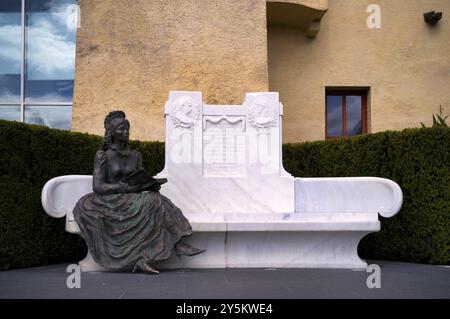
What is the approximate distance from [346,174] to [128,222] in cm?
377

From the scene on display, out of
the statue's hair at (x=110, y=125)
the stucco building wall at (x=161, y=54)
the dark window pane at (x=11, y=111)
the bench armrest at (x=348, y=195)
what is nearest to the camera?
the statue's hair at (x=110, y=125)

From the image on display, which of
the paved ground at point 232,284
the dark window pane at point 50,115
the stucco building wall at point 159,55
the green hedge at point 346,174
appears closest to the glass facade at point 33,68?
the dark window pane at point 50,115

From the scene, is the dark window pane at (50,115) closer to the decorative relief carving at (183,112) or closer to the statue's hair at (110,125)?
the decorative relief carving at (183,112)

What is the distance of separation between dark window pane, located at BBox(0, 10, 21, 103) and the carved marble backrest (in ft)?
22.5

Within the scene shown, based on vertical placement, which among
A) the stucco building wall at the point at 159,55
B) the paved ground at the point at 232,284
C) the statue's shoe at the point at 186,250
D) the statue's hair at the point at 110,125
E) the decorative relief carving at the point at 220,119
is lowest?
the paved ground at the point at 232,284

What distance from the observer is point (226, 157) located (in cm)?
711

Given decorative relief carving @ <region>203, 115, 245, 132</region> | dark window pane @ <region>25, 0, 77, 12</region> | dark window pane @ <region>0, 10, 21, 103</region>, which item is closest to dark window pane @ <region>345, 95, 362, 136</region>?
decorative relief carving @ <region>203, 115, 245, 132</region>

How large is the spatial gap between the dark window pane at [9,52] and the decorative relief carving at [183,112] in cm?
683

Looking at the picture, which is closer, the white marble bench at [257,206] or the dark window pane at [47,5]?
the white marble bench at [257,206]

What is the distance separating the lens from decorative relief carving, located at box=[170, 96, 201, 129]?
7047mm

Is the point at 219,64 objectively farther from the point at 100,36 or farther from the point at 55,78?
the point at 55,78

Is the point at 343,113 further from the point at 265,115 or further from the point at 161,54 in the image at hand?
the point at 265,115

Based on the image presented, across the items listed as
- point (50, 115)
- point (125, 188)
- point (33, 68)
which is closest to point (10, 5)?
point (33, 68)

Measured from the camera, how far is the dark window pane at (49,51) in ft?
40.9
